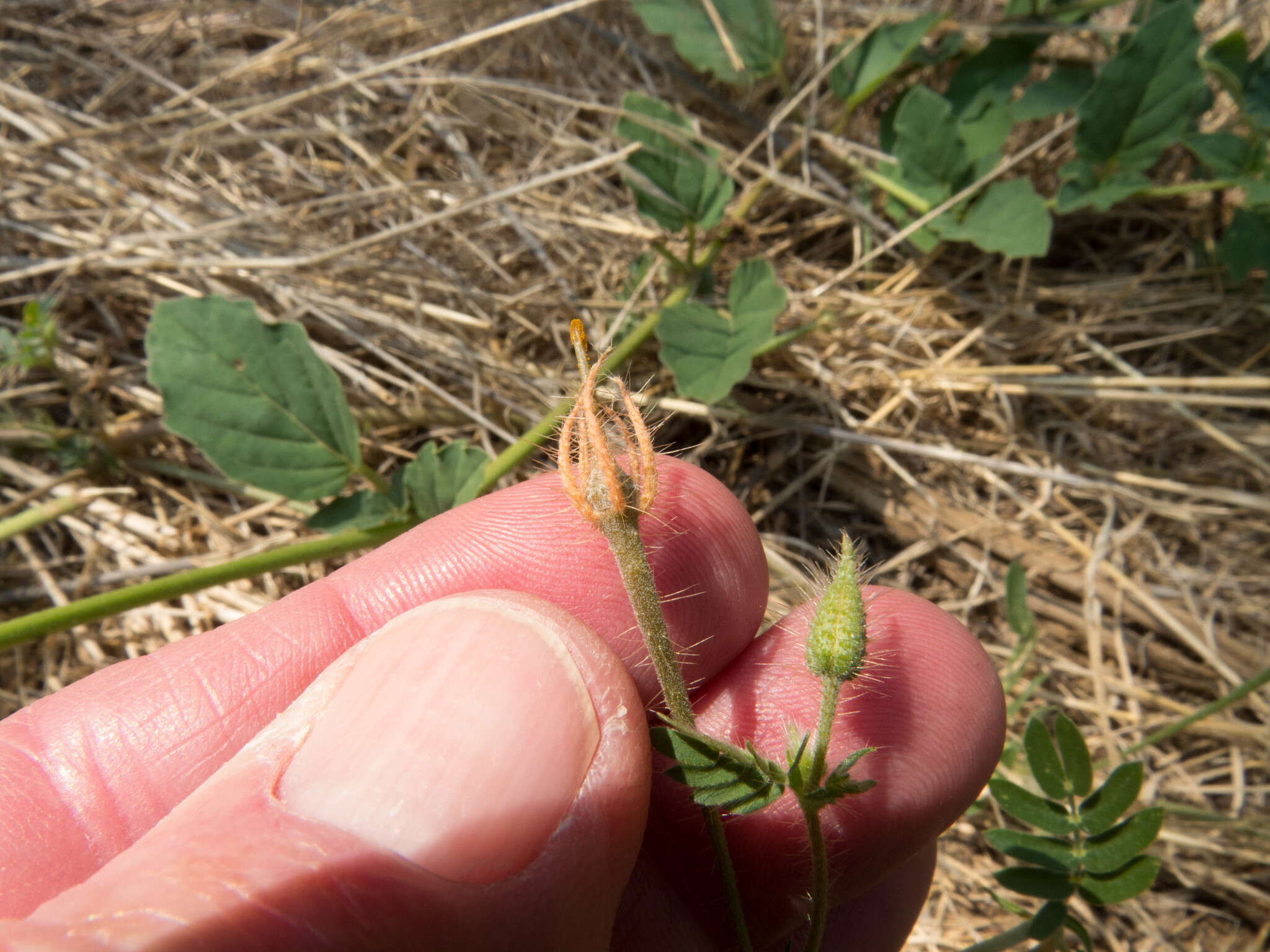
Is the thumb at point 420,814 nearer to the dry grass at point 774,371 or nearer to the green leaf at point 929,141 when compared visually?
the dry grass at point 774,371

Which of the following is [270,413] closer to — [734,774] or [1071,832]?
[734,774]

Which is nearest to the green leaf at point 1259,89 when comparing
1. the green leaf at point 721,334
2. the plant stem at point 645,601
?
the green leaf at point 721,334

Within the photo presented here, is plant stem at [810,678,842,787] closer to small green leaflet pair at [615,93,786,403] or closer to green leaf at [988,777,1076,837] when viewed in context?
green leaf at [988,777,1076,837]

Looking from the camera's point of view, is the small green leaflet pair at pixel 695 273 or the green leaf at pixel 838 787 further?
the small green leaflet pair at pixel 695 273

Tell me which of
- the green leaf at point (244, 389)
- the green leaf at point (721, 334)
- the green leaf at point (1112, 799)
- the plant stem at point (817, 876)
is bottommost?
the green leaf at point (1112, 799)

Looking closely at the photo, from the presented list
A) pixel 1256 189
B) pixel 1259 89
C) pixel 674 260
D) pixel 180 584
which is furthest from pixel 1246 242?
pixel 180 584

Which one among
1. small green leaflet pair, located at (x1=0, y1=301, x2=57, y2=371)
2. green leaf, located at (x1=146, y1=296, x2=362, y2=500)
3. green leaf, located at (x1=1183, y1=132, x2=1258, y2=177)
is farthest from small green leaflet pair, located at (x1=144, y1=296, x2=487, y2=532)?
green leaf, located at (x1=1183, y1=132, x2=1258, y2=177)

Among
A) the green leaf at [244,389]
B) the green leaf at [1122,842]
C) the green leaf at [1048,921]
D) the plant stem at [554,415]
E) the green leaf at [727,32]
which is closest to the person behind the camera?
the green leaf at [1122,842]
